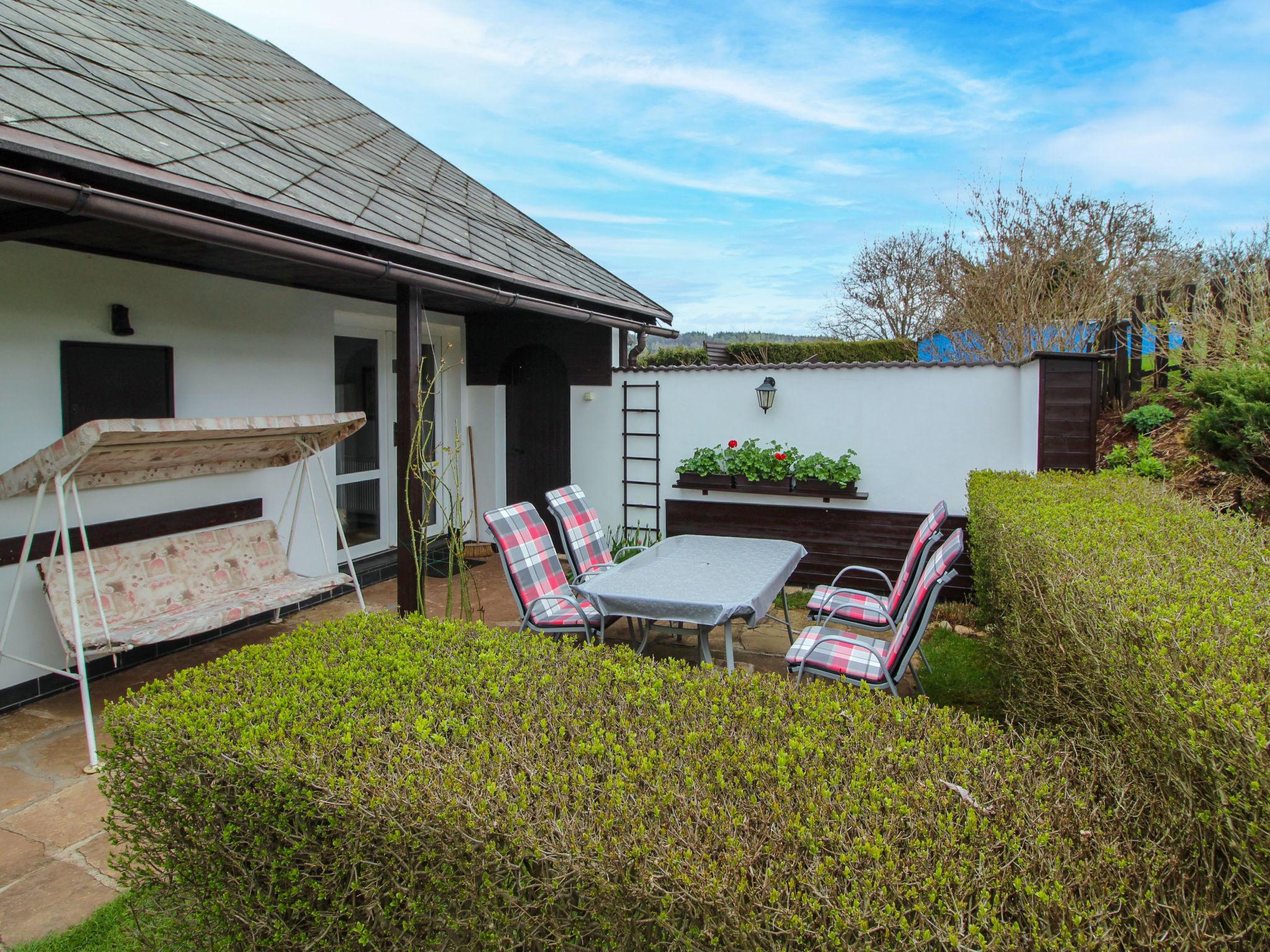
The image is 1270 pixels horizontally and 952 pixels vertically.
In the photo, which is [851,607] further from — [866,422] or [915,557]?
[866,422]

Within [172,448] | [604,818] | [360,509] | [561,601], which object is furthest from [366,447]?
[604,818]

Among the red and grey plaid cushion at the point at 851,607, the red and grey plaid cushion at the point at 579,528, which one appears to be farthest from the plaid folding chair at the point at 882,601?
the red and grey plaid cushion at the point at 579,528

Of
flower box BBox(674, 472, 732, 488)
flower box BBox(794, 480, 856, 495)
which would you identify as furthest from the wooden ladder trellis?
flower box BBox(794, 480, 856, 495)

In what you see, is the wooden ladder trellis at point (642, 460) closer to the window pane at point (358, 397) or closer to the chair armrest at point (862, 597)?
the window pane at point (358, 397)

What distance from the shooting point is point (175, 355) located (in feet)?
17.3

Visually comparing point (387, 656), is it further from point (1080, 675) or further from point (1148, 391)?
point (1148, 391)

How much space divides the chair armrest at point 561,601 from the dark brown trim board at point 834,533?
2828 mm

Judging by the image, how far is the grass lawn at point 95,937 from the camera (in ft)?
8.04

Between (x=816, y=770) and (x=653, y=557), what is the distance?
145 inches

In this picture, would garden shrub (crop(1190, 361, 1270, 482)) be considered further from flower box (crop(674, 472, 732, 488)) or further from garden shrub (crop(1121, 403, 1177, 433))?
flower box (crop(674, 472, 732, 488))

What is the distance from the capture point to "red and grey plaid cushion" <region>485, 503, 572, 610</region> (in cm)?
480

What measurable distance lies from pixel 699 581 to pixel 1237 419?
4.66 m

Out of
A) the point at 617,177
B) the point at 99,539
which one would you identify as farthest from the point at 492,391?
the point at 617,177

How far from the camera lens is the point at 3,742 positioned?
155 inches
